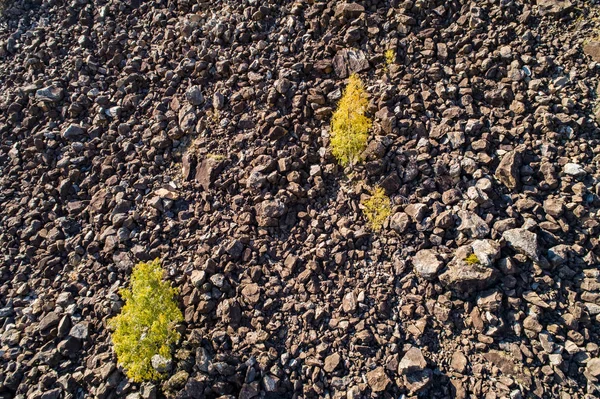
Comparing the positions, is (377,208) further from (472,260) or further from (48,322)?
(48,322)

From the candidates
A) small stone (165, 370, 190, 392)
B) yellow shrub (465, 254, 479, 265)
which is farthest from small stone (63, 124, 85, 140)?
yellow shrub (465, 254, 479, 265)

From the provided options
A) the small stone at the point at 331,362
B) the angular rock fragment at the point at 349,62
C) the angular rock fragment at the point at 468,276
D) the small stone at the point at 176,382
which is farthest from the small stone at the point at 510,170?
the small stone at the point at 176,382

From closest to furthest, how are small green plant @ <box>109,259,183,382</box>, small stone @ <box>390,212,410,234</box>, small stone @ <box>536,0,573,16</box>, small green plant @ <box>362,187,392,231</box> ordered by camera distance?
small green plant @ <box>109,259,183,382</box>, small stone @ <box>390,212,410,234</box>, small green plant @ <box>362,187,392,231</box>, small stone @ <box>536,0,573,16</box>

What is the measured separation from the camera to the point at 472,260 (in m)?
6.66

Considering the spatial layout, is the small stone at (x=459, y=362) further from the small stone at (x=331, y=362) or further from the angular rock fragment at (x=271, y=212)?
the angular rock fragment at (x=271, y=212)

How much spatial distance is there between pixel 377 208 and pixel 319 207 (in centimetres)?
108

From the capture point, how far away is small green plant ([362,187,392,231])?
7480 millimetres

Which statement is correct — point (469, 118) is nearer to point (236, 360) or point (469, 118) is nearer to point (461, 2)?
point (461, 2)

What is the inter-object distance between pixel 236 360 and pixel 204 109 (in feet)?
17.6

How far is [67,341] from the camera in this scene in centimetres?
747

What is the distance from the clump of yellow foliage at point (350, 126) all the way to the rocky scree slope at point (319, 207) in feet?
0.80

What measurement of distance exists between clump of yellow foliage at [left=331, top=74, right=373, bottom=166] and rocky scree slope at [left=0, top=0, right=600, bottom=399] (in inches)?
9.6

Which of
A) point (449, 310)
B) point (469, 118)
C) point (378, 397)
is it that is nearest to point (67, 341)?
point (378, 397)

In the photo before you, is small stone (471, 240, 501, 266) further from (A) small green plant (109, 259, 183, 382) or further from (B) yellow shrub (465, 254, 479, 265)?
(A) small green plant (109, 259, 183, 382)
